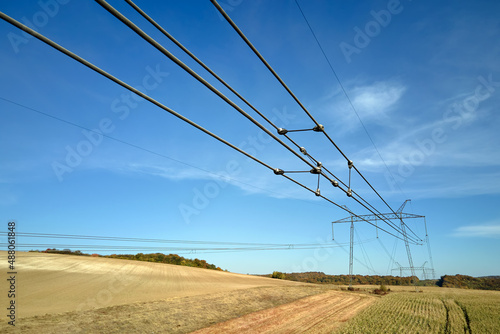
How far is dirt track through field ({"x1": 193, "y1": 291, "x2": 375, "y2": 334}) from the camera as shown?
24094 mm

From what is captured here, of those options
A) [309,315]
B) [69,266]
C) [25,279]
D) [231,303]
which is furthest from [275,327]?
[69,266]

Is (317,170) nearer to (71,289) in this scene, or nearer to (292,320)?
(292,320)

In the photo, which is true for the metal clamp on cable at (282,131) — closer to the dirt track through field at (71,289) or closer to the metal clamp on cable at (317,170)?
the metal clamp on cable at (317,170)

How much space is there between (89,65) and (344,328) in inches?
1083

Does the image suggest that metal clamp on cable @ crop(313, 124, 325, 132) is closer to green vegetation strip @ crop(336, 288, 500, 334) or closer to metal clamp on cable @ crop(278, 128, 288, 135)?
metal clamp on cable @ crop(278, 128, 288, 135)

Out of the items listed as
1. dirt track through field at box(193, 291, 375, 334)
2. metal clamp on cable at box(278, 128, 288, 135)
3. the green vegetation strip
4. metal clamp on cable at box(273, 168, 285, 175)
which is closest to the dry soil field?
dirt track through field at box(193, 291, 375, 334)

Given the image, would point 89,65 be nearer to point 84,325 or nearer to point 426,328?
point 84,325

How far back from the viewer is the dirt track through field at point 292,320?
24094 mm

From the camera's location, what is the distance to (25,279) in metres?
35.4

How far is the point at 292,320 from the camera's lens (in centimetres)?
2855

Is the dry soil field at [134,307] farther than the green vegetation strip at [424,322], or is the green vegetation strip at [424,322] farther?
the green vegetation strip at [424,322]

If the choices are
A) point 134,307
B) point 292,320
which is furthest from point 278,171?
point 292,320

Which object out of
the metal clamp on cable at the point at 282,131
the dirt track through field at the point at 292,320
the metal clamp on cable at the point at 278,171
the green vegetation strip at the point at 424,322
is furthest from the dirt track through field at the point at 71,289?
the metal clamp on cable at the point at 282,131

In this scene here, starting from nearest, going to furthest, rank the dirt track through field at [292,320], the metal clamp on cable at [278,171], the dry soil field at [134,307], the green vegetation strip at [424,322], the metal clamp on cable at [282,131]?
the metal clamp on cable at [282,131]
the metal clamp on cable at [278,171]
the dry soil field at [134,307]
the dirt track through field at [292,320]
the green vegetation strip at [424,322]
